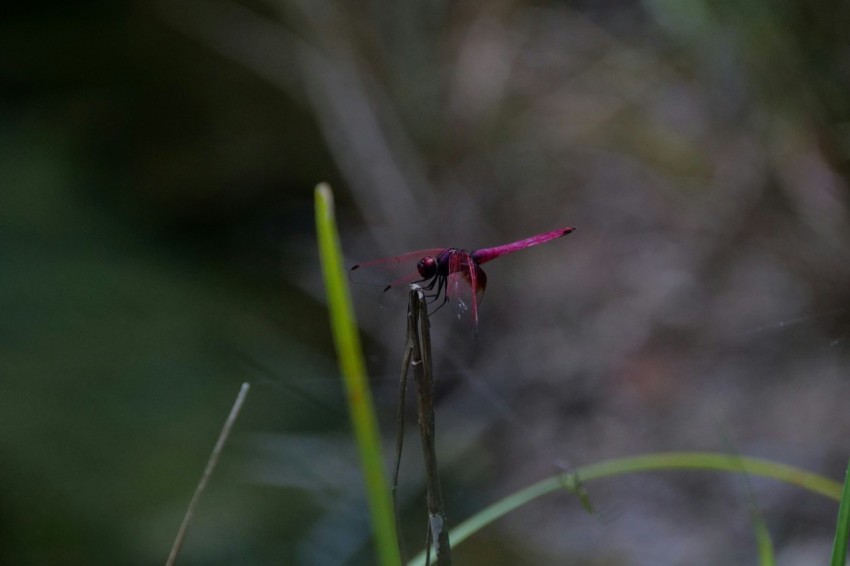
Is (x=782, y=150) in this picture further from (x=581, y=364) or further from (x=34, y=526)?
(x=34, y=526)

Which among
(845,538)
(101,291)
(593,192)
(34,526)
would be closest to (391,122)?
(593,192)

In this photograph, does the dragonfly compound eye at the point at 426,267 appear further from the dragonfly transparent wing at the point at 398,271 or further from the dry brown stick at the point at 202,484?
the dry brown stick at the point at 202,484

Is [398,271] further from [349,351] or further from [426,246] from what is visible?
[426,246]

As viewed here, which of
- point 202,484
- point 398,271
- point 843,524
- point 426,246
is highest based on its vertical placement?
point 426,246

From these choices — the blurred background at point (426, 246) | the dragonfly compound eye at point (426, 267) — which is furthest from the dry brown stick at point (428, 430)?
the blurred background at point (426, 246)

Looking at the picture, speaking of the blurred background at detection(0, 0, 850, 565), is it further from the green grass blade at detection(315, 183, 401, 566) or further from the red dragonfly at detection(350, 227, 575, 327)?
the green grass blade at detection(315, 183, 401, 566)

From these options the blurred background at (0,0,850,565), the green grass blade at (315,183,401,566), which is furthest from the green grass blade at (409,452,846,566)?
the blurred background at (0,0,850,565)

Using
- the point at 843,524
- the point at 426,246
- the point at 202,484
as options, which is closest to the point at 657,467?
the point at 843,524
